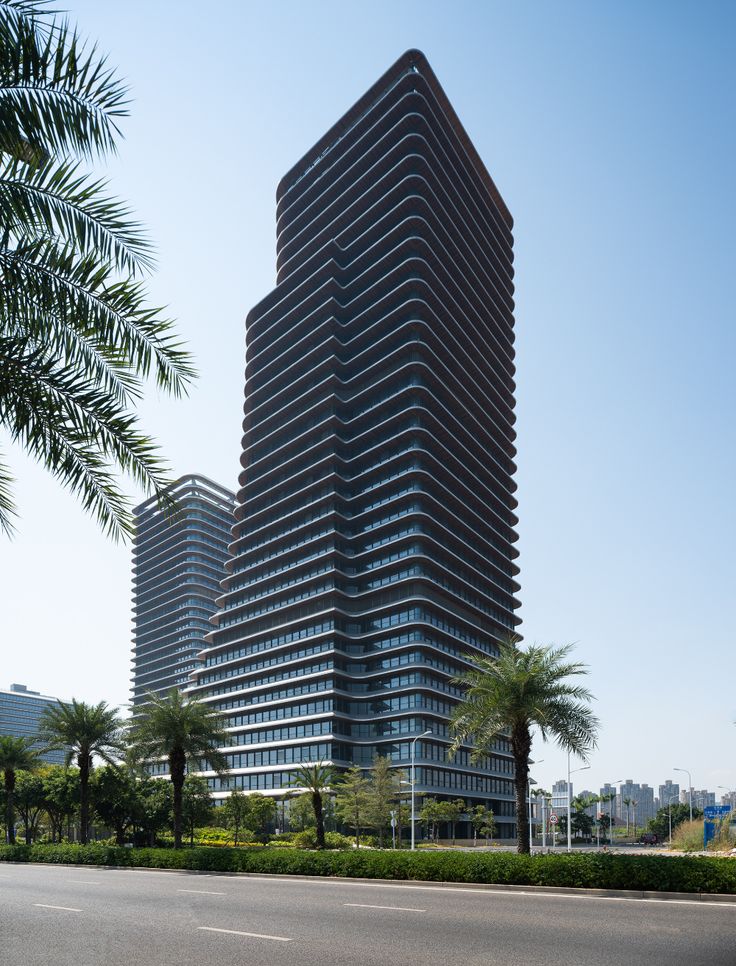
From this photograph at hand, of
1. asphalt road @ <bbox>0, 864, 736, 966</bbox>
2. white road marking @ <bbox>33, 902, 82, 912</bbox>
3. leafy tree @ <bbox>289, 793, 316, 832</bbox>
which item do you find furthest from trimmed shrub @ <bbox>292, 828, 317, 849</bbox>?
white road marking @ <bbox>33, 902, 82, 912</bbox>

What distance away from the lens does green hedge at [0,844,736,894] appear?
24078mm

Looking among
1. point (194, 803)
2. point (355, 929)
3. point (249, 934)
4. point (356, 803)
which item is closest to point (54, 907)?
point (249, 934)

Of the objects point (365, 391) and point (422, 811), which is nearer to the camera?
point (422, 811)

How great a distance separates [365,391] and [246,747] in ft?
176

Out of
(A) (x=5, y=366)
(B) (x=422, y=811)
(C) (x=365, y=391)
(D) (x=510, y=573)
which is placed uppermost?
(C) (x=365, y=391)

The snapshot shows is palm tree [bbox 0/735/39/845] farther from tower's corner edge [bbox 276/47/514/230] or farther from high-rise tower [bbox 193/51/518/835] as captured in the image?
tower's corner edge [bbox 276/47/514/230]

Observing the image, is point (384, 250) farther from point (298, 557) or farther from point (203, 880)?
point (203, 880)

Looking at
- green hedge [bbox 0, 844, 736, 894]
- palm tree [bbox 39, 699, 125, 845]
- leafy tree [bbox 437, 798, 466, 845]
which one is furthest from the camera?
leafy tree [bbox 437, 798, 466, 845]

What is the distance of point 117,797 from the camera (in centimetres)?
6619

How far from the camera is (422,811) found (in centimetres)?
8769

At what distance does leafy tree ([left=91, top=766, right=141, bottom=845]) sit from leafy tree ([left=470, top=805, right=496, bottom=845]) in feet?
144

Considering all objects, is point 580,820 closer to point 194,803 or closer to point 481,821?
→ point 481,821

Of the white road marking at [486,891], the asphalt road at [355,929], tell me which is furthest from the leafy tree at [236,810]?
the asphalt road at [355,929]

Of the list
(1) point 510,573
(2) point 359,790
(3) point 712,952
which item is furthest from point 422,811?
(3) point 712,952
